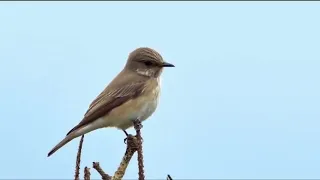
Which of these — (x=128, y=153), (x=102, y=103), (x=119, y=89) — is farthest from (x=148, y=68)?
(x=128, y=153)

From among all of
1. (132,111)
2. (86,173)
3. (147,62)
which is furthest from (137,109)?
(86,173)

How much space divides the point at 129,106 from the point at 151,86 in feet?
1.85

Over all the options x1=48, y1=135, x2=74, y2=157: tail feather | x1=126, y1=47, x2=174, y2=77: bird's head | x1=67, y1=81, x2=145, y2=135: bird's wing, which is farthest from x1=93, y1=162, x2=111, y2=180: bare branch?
x1=126, y1=47, x2=174, y2=77: bird's head

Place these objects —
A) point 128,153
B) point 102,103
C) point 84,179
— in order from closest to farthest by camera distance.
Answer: point 84,179, point 128,153, point 102,103

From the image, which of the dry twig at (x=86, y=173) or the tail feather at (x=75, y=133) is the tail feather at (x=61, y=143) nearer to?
A: the tail feather at (x=75, y=133)

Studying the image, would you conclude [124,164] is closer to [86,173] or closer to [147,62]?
[86,173]

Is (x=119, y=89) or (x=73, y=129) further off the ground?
(x=119, y=89)

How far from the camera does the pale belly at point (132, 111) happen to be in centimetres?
600

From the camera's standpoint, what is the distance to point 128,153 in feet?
9.29

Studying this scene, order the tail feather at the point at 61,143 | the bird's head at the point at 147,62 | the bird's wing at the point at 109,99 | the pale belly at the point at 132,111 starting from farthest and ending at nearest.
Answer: the bird's head at the point at 147,62 → the pale belly at the point at 132,111 → the bird's wing at the point at 109,99 → the tail feather at the point at 61,143

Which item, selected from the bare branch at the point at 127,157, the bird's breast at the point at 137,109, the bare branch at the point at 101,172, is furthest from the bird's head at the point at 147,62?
the bare branch at the point at 101,172

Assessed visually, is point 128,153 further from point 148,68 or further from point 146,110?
point 148,68

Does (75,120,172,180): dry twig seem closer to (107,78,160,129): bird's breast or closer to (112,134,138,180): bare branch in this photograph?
(112,134,138,180): bare branch

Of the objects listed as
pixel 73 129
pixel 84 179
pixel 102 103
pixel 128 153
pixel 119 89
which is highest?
pixel 119 89
